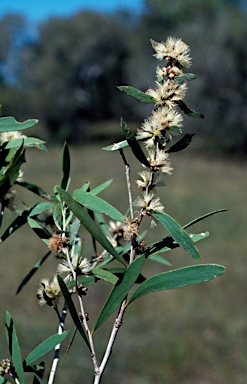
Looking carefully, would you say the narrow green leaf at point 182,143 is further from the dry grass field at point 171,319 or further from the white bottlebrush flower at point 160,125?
the dry grass field at point 171,319

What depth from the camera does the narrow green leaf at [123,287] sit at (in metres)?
0.31

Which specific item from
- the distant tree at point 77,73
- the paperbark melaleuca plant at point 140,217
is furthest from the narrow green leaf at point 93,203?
the distant tree at point 77,73

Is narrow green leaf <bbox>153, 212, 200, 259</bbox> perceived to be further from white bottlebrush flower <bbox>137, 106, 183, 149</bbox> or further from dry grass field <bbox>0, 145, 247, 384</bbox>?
dry grass field <bbox>0, 145, 247, 384</bbox>

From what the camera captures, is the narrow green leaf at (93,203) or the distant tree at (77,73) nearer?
the narrow green leaf at (93,203)

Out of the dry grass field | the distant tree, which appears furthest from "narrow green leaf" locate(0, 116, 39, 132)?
the distant tree

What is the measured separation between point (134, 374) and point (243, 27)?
7.65m

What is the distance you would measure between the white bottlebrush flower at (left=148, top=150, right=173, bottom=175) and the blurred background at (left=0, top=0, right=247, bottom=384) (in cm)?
2

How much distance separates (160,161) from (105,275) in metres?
0.09

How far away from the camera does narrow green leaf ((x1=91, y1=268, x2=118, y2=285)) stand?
344 millimetres

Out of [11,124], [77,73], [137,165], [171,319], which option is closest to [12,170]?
[11,124]

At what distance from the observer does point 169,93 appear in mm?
311

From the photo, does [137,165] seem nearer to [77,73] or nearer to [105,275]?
[77,73]

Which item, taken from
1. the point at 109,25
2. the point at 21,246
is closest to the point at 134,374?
the point at 21,246

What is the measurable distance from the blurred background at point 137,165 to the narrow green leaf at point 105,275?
0.33 feet
